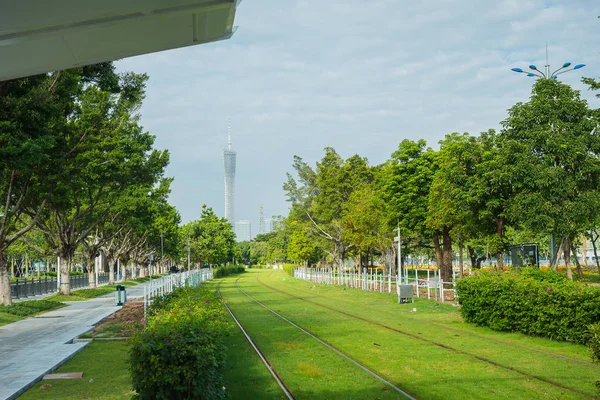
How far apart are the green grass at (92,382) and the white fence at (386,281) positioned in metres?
16.3

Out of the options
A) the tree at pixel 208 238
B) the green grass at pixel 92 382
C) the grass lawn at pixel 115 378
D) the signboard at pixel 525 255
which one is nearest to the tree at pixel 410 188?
the signboard at pixel 525 255

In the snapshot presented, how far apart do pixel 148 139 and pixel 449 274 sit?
65.4 feet

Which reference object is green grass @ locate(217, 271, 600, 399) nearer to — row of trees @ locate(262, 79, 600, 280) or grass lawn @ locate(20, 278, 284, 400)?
grass lawn @ locate(20, 278, 284, 400)

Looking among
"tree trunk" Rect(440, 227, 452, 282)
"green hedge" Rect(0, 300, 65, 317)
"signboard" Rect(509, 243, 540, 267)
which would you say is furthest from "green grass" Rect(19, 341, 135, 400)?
"tree trunk" Rect(440, 227, 452, 282)

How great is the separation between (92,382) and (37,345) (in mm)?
6055

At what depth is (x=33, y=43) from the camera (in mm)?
4684

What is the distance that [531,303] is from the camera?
16.1 meters

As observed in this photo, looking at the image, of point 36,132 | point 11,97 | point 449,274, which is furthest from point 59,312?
point 449,274

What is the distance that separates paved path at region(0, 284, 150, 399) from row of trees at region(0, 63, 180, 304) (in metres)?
4.83

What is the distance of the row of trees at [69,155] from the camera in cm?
1733

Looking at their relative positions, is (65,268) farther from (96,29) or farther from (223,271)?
(223,271)

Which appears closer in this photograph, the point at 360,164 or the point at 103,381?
the point at 103,381

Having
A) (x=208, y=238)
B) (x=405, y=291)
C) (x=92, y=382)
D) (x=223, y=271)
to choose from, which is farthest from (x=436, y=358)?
(x=223, y=271)

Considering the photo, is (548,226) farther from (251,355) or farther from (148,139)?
(148,139)
